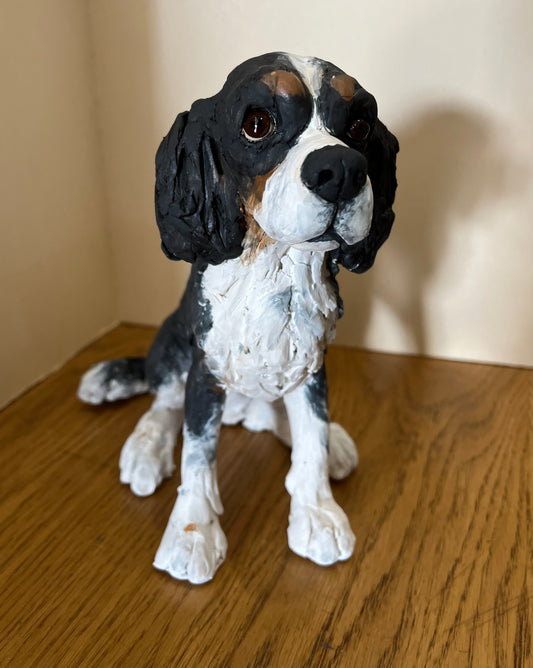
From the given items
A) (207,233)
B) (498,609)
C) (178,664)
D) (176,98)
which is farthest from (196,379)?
(176,98)

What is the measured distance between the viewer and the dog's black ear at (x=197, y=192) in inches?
25.7

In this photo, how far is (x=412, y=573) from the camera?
78 cm

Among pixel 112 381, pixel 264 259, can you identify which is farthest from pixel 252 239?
pixel 112 381

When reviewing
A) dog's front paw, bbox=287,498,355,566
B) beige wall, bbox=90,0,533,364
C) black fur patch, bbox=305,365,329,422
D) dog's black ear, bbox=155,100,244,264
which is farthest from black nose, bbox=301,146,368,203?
beige wall, bbox=90,0,533,364

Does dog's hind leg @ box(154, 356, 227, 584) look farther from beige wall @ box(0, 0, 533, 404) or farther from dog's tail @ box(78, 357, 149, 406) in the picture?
beige wall @ box(0, 0, 533, 404)

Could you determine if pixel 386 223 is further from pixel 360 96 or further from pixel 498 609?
pixel 498 609

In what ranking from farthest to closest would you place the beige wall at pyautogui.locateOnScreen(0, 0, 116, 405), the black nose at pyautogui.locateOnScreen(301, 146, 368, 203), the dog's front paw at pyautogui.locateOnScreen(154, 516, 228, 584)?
the beige wall at pyautogui.locateOnScreen(0, 0, 116, 405) → the dog's front paw at pyautogui.locateOnScreen(154, 516, 228, 584) → the black nose at pyautogui.locateOnScreen(301, 146, 368, 203)


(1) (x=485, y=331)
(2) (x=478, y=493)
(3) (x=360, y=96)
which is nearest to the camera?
(3) (x=360, y=96)

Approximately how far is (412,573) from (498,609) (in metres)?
0.10

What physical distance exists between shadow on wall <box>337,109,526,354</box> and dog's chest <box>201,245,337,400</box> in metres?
0.52

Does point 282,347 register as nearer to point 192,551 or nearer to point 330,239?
point 330,239

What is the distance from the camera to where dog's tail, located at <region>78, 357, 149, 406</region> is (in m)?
1.10

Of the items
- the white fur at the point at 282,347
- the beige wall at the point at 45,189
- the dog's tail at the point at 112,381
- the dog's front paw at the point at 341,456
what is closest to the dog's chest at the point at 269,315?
the white fur at the point at 282,347

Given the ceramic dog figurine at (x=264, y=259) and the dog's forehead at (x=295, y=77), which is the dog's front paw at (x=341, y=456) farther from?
the dog's forehead at (x=295, y=77)
